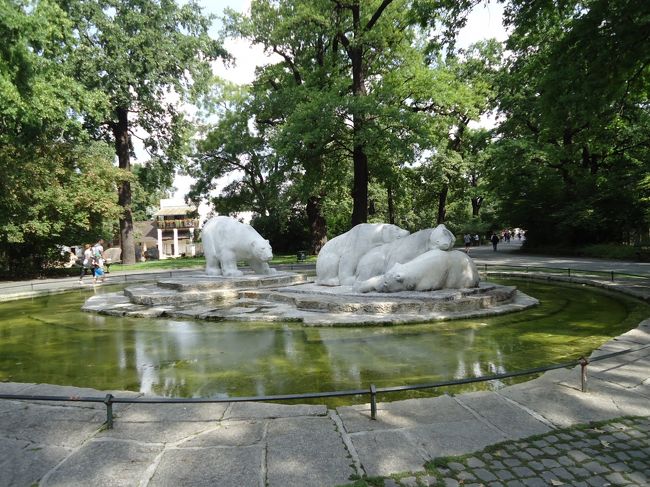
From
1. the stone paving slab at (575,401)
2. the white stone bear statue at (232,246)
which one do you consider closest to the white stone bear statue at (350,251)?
the white stone bear statue at (232,246)

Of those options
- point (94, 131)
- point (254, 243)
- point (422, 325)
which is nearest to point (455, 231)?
point (94, 131)

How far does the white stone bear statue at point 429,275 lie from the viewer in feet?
31.0

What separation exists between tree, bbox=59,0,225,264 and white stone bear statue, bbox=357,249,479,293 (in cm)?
1989

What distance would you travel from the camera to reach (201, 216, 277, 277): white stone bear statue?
12797 millimetres

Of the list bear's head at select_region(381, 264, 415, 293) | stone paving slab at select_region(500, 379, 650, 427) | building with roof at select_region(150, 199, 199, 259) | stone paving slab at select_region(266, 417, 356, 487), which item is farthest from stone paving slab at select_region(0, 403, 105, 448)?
building with roof at select_region(150, 199, 199, 259)

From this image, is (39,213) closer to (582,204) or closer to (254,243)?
(254,243)

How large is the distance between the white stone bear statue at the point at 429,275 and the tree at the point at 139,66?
1989 cm

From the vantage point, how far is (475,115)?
27.8 m

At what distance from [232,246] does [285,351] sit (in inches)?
277

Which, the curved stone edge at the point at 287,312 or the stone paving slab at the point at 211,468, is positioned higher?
the curved stone edge at the point at 287,312

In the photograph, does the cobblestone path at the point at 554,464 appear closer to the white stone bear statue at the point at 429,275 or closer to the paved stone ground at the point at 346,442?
the paved stone ground at the point at 346,442

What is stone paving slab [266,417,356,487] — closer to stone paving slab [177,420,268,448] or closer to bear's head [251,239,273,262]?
stone paving slab [177,420,268,448]

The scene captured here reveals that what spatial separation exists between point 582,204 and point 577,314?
729 inches

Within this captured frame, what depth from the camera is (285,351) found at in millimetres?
6418
